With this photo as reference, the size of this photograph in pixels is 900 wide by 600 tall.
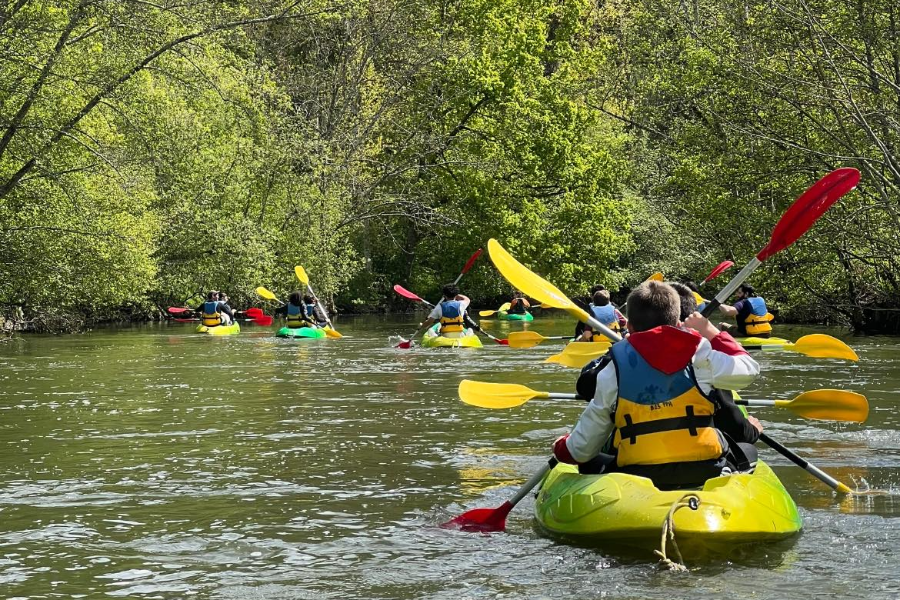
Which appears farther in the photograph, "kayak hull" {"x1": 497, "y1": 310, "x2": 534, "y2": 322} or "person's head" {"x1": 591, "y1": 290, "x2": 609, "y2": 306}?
"kayak hull" {"x1": 497, "y1": 310, "x2": 534, "y2": 322}

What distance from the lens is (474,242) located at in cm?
3341

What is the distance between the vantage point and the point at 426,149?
34.1 metres

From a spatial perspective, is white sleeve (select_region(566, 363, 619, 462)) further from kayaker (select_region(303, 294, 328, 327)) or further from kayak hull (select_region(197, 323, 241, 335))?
kayak hull (select_region(197, 323, 241, 335))

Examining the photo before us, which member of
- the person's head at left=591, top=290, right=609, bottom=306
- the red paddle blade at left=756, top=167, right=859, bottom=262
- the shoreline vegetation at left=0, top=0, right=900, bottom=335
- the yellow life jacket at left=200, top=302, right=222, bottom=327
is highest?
the shoreline vegetation at left=0, top=0, right=900, bottom=335

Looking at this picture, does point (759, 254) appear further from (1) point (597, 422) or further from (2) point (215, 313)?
(2) point (215, 313)

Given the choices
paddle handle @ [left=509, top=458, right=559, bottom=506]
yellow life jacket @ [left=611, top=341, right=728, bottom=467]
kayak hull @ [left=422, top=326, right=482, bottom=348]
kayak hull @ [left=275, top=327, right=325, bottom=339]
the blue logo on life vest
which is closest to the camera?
yellow life jacket @ [left=611, top=341, right=728, bottom=467]

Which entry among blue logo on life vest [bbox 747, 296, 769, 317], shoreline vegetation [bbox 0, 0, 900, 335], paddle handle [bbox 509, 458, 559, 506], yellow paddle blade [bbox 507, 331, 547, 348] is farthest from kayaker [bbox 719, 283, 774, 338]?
paddle handle [bbox 509, 458, 559, 506]

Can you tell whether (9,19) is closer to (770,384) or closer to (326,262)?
(770,384)

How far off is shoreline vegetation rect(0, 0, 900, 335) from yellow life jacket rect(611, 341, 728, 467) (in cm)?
1139

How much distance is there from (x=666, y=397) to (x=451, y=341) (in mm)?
14245

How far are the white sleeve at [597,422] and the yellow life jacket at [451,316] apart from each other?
44.5 feet

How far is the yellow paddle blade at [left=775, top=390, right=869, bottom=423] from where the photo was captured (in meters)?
5.95

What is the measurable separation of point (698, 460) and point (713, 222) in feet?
60.4

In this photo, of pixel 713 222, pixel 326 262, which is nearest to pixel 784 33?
pixel 713 222
